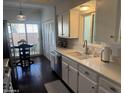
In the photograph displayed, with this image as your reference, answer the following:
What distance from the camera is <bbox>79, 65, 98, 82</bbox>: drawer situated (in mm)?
1731

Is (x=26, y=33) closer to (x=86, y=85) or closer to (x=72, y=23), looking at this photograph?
(x=72, y=23)

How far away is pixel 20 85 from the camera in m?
3.09

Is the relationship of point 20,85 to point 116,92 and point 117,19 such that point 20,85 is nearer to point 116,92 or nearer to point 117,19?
point 116,92

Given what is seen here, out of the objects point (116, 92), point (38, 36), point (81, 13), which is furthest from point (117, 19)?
point (38, 36)

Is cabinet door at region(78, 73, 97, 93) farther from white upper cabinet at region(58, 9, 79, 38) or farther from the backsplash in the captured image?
white upper cabinet at region(58, 9, 79, 38)

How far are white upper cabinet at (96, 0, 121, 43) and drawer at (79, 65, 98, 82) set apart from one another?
61 centimetres

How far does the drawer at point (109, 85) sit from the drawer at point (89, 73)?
0.12 meters

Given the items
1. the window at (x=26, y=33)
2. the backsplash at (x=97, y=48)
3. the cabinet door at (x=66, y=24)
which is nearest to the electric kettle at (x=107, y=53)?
the backsplash at (x=97, y=48)

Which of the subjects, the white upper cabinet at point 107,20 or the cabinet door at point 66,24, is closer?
the white upper cabinet at point 107,20

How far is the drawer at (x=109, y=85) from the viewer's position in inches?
53.1

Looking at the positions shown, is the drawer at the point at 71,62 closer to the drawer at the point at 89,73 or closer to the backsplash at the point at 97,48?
the drawer at the point at 89,73

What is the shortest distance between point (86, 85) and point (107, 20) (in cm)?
125

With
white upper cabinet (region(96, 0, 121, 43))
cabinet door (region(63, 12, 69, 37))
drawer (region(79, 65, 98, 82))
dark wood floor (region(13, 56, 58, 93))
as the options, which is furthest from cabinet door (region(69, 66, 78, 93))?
cabinet door (region(63, 12, 69, 37))

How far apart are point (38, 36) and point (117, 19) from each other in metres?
5.48
